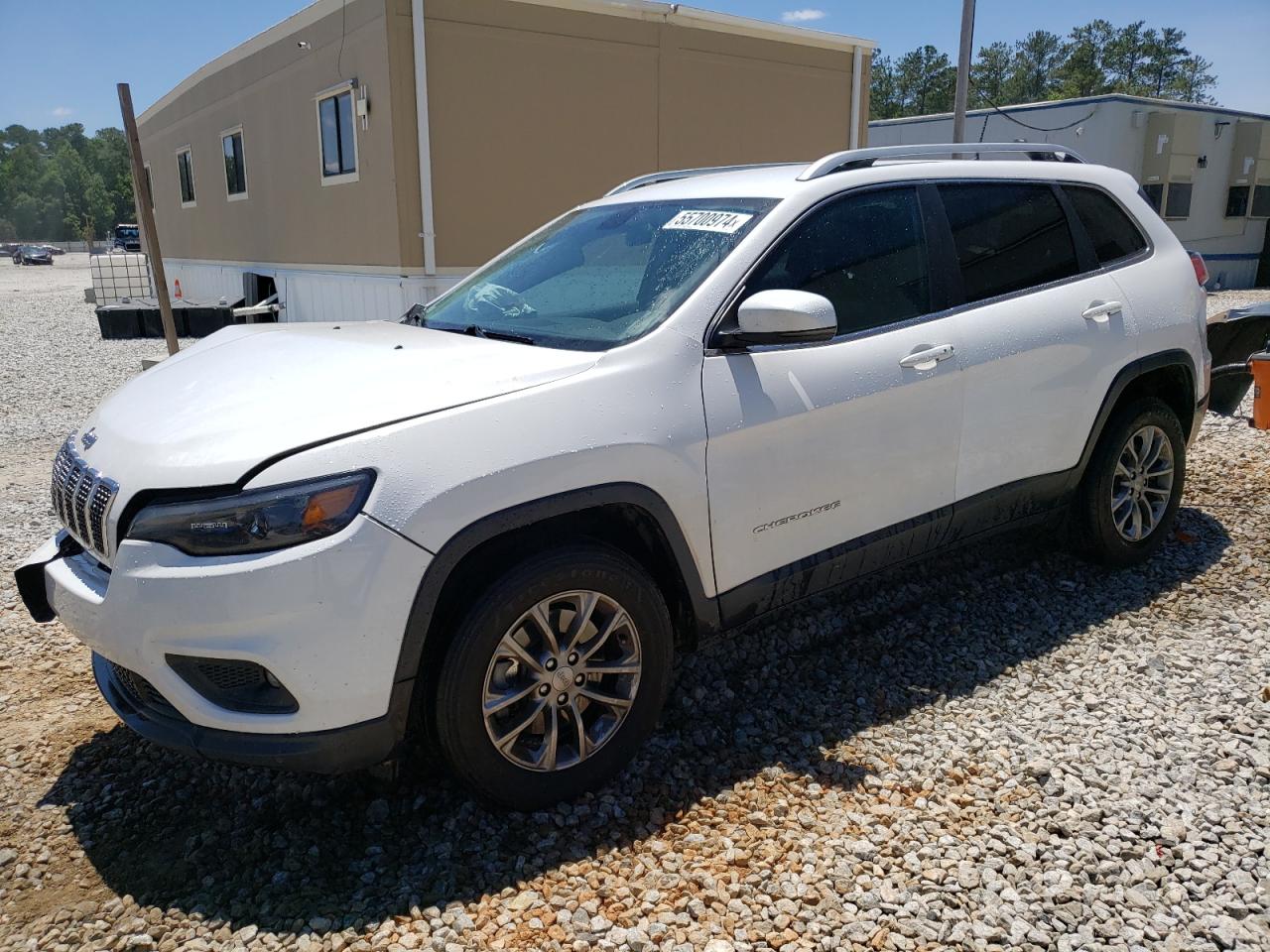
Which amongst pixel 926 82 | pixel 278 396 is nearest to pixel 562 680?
pixel 278 396

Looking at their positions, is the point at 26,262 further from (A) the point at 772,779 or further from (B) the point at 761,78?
(A) the point at 772,779

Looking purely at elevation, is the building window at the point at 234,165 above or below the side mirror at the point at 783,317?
above

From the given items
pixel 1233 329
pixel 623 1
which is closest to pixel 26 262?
pixel 623 1

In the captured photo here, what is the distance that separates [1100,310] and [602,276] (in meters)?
2.20

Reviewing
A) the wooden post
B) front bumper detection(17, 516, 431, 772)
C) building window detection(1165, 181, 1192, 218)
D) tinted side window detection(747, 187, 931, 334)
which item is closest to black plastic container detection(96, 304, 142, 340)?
the wooden post

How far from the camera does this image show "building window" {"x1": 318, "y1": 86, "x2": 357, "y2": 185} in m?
12.1

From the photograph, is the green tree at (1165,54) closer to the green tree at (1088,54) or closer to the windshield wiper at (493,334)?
the green tree at (1088,54)

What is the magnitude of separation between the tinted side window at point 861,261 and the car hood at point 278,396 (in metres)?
0.88

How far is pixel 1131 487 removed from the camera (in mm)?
4535

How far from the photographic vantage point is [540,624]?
9.06 feet

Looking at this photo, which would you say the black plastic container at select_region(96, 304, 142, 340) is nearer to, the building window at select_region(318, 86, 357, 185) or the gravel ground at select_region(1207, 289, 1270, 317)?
the building window at select_region(318, 86, 357, 185)

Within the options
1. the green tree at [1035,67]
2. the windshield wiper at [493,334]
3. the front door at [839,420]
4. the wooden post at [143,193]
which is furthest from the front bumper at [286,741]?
the green tree at [1035,67]

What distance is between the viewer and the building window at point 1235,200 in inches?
1016

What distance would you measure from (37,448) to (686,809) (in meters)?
7.07
